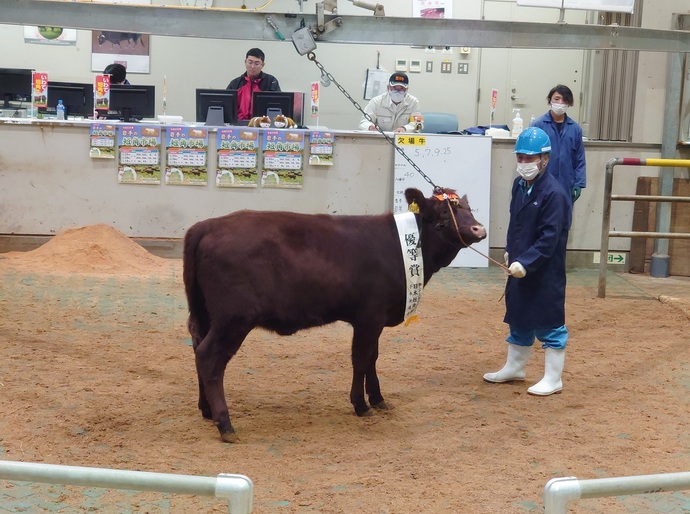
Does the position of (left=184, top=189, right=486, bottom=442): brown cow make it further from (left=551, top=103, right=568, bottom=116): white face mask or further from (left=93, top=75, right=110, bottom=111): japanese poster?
(left=93, top=75, right=110, bottom=111): japanese poster

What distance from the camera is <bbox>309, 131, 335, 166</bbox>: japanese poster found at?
10.7 meters

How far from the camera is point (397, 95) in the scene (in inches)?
463

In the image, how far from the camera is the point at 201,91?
11.3m

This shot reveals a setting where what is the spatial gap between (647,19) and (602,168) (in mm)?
1829

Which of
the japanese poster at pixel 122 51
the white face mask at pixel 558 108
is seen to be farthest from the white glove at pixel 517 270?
the japanese poster at pixel 122 51

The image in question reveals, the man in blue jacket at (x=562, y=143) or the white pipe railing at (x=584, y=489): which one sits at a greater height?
the man in blue jacket at (x=562, y=143)

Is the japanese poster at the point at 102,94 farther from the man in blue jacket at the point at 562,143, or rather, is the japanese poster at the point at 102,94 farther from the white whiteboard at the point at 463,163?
the man in blue jacket at the point at 562,143

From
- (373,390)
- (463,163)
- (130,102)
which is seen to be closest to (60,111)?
(130,102)

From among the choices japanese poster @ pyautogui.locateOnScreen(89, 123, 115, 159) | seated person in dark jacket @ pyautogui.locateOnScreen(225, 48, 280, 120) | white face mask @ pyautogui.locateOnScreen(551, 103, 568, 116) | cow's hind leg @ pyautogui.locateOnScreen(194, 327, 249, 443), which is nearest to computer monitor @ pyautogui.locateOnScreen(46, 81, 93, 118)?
japanese poster @ pyautogui.locateOnScreen(89, 123, 115, 159)

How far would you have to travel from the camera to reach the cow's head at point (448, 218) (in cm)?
583

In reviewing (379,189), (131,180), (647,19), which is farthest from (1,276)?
(647,19)

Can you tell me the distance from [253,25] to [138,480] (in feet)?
16.3

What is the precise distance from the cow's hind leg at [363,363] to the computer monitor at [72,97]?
722 cm

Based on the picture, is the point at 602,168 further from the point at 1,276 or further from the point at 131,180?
the point at 1,276
